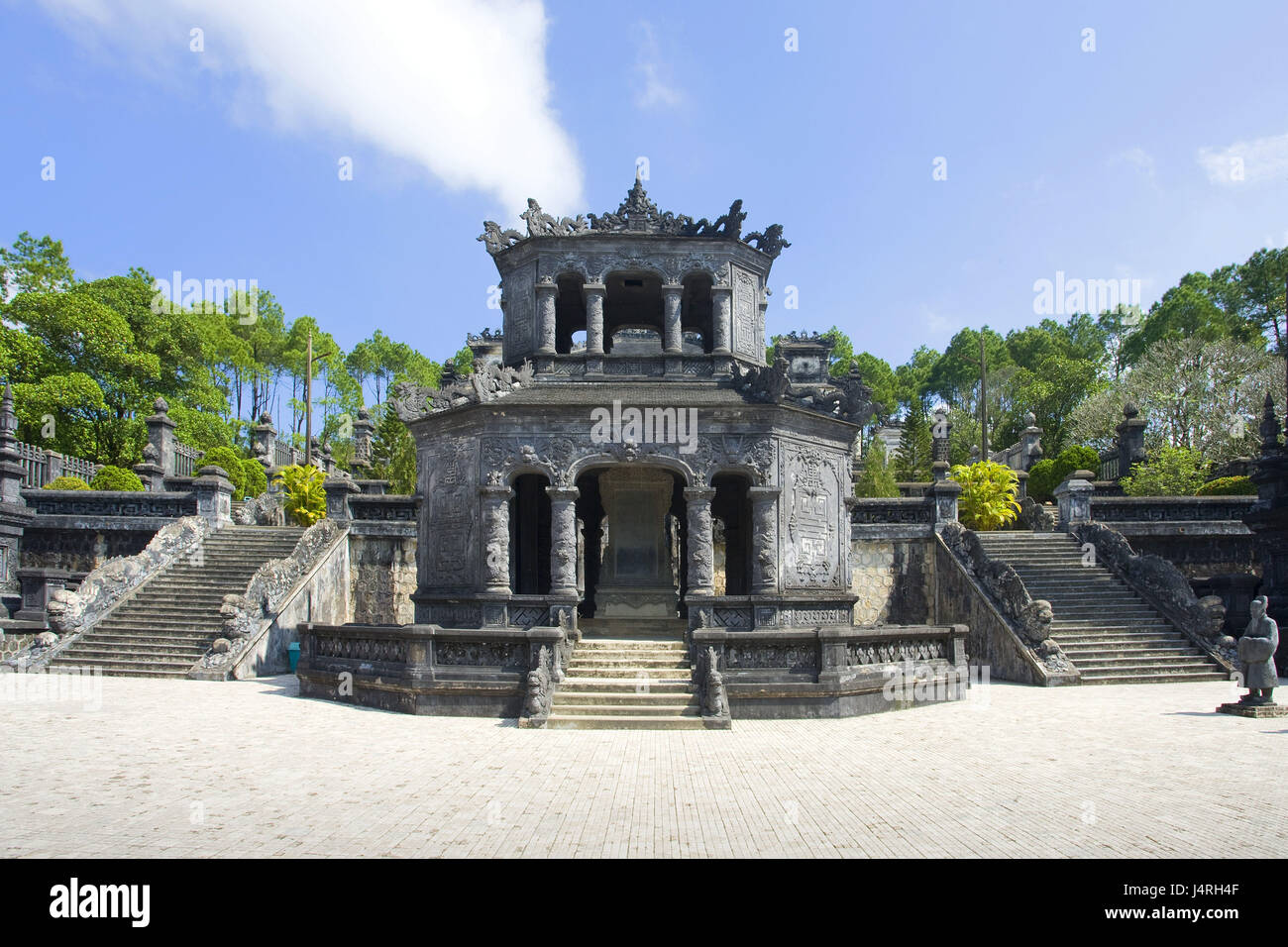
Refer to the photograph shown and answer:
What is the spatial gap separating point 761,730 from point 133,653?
48.2ft

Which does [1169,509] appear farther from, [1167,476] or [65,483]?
[65,483]

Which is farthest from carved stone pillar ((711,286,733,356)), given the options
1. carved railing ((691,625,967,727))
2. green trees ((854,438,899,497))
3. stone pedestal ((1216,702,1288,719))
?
green trees ((854,438,899,497))

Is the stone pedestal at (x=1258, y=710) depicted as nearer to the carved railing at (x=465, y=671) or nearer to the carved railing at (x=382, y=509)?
the carved railing at (x=465, y=671)

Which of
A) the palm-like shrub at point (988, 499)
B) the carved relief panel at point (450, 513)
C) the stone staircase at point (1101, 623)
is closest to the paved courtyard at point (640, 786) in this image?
the carved relief panel at point (450, 513)

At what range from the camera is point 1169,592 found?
18859 mm

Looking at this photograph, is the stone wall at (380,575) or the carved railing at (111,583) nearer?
the carved railing at (111,583)

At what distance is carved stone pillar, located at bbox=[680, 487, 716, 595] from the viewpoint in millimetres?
15523

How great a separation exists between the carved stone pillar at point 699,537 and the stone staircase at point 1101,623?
8012mm

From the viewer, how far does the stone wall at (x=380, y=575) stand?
903 inches

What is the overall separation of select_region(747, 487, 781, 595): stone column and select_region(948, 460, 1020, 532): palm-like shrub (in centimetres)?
1486

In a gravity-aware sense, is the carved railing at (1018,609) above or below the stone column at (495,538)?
below

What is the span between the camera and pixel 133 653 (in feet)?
60.4

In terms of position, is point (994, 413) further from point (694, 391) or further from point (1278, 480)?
point (694, 391)

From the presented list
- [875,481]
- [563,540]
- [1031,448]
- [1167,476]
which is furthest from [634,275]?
[1031,448]
